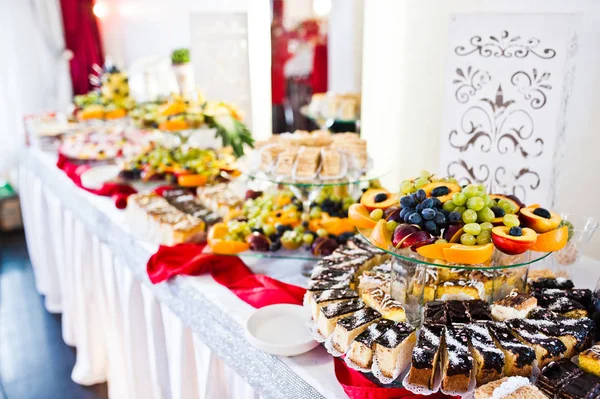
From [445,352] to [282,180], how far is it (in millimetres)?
902

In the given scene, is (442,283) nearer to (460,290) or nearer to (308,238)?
(460,290)

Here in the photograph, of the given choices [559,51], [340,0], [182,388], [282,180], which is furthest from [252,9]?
[182,388]

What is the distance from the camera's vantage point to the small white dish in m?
1.24

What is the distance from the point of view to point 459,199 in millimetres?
1166

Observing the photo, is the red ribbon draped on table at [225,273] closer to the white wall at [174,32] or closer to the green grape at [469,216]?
the green grape at [469,216]

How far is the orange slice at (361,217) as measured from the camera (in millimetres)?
1270

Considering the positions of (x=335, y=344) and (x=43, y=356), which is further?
(x=43, y=356)

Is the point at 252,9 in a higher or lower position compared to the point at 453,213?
higher

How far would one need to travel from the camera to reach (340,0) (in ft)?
10.0

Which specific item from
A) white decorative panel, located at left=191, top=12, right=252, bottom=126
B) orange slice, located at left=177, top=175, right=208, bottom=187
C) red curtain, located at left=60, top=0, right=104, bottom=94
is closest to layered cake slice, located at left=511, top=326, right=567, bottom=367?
orange slice, located at left=177, top=175, right=208, bottom=187

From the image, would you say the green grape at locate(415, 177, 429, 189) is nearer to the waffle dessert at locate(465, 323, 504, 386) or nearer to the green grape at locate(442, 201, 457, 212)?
the green grape at locate(442, 201, 457, 212)

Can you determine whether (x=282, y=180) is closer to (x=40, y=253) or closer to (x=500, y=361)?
(x=500, y=361)

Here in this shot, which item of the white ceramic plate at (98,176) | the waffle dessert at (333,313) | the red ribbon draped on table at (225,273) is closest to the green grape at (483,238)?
the waffle dessert at (333,313)

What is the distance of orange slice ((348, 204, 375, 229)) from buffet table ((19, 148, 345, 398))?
1.13 ft
